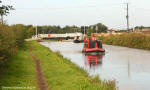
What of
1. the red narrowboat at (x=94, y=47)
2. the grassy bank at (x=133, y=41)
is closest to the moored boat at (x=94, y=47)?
the red narrowboat at (x=94, y=47)

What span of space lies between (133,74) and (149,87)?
13.4 ft

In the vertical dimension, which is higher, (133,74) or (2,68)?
(2,68)

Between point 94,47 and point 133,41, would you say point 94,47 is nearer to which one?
point 94,47

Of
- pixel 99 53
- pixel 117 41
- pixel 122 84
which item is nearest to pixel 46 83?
pixel 122 84

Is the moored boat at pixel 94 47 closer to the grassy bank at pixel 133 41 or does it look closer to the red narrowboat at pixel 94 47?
the red narrowboat at pixel 94 47

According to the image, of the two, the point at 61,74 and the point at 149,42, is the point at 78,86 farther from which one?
the point at 149,42

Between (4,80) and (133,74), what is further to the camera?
(133,74)

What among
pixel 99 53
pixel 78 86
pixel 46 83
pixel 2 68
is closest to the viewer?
pixel 78 86

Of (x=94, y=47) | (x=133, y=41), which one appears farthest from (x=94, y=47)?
(x=133, y=41)

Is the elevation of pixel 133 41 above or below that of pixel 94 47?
above

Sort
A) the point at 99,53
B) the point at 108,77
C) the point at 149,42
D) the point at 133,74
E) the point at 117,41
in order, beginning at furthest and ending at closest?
1. the point at 117,41
2. the point at 149,42
3. the point at 99,53
4. the point at 133,74
5. the point at 108,77

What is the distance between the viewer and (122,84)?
1374 cm

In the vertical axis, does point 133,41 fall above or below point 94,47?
above

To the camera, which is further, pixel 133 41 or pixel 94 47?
pixel 133 41
